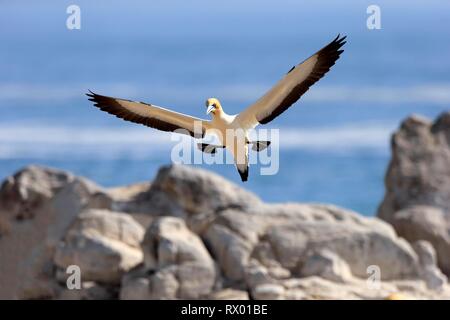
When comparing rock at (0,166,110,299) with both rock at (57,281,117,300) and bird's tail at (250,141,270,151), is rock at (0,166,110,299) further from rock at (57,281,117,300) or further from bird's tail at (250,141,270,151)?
bird's tail at (250,141,270,151)

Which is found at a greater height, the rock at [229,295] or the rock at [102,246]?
the rock at [102,246]

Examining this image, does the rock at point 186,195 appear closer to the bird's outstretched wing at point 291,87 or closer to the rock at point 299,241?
the rock at point 299,241

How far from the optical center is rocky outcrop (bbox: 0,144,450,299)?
61.8 feet

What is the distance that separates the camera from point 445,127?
24000mm

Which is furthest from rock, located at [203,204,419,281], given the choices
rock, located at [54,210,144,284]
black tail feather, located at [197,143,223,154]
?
black tail feather, located at [197,143,223,154]

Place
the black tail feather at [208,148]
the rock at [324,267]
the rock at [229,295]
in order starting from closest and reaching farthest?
the black tail feather at [208,148], the rock at [229,295], the rock at [324,267]


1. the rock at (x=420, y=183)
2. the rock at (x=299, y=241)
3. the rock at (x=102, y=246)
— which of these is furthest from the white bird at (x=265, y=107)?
the rock at (x=420, y=183)

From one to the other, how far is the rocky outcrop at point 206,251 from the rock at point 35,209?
1.2 inches

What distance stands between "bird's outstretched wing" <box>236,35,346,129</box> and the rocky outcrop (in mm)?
2738

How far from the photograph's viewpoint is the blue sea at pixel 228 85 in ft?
210

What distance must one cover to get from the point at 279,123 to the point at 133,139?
7.43 meters
